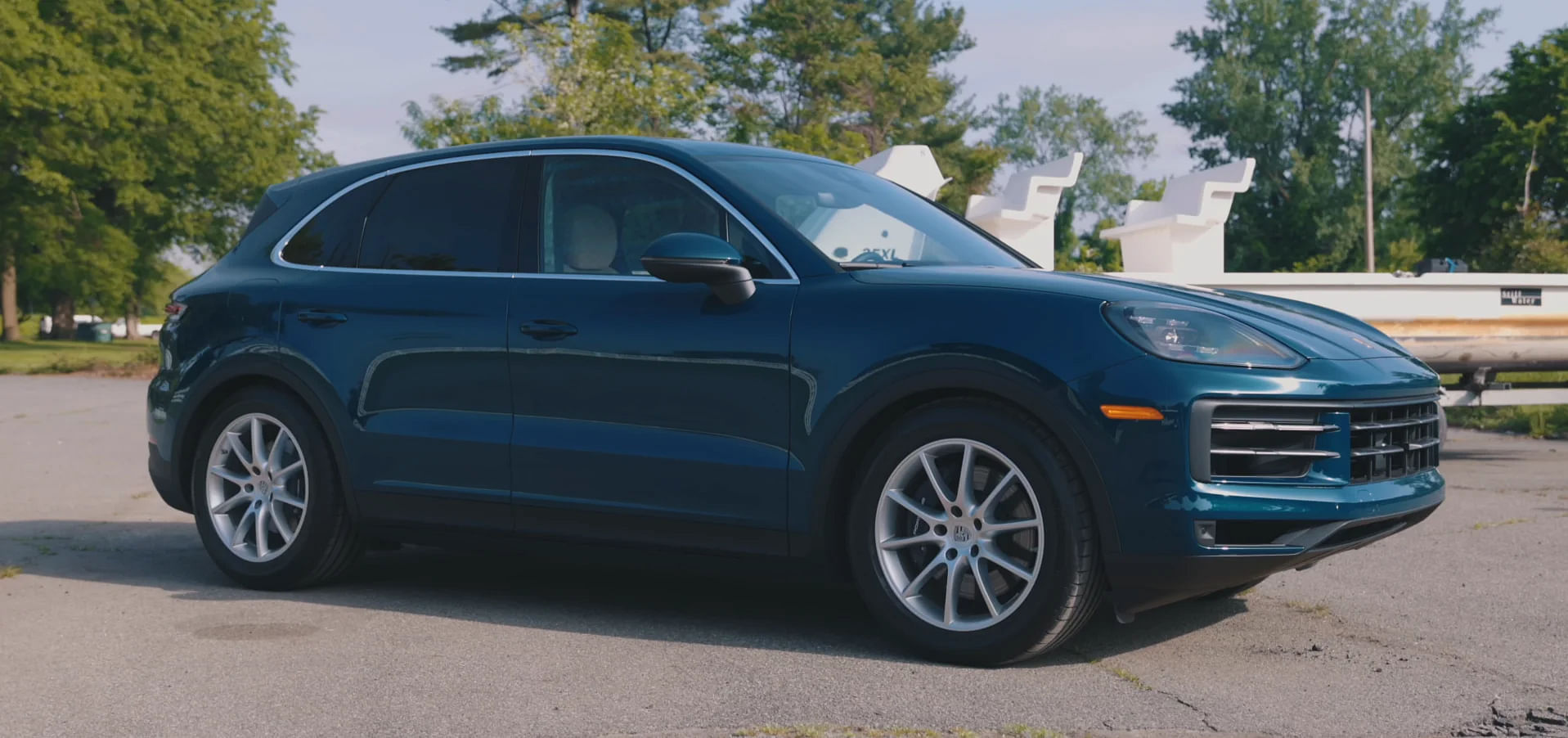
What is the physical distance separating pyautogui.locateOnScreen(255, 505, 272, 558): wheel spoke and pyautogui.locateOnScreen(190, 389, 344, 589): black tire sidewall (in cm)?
5

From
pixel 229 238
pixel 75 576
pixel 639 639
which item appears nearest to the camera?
pixel 639 639

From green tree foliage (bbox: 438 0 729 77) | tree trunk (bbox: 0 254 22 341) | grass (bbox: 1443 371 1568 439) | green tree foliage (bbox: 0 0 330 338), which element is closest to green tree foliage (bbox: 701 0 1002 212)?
green tree foliage (bbox: 438 0 729 77)

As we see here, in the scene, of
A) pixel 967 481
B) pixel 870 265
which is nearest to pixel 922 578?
pixel 967 481

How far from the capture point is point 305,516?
19.7 ft

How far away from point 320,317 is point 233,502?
33.6 inches

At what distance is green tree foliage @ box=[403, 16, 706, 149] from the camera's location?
35594 mm

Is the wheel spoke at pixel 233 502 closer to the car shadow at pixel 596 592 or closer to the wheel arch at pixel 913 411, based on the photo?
the car shadow at pixel 596 592

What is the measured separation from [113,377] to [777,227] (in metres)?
24.3

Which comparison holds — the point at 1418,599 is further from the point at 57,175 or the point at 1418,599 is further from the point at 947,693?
the point at 57,175

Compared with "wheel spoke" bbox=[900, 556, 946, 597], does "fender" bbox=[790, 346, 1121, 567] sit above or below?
above

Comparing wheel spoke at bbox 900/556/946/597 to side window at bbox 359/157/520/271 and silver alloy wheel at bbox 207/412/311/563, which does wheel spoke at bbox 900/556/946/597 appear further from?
silver alloy wheel at bbox 207/412/311/563

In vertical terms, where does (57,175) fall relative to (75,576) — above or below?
above

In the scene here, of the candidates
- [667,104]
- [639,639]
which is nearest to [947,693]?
[639,639]

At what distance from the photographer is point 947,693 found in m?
4.26
